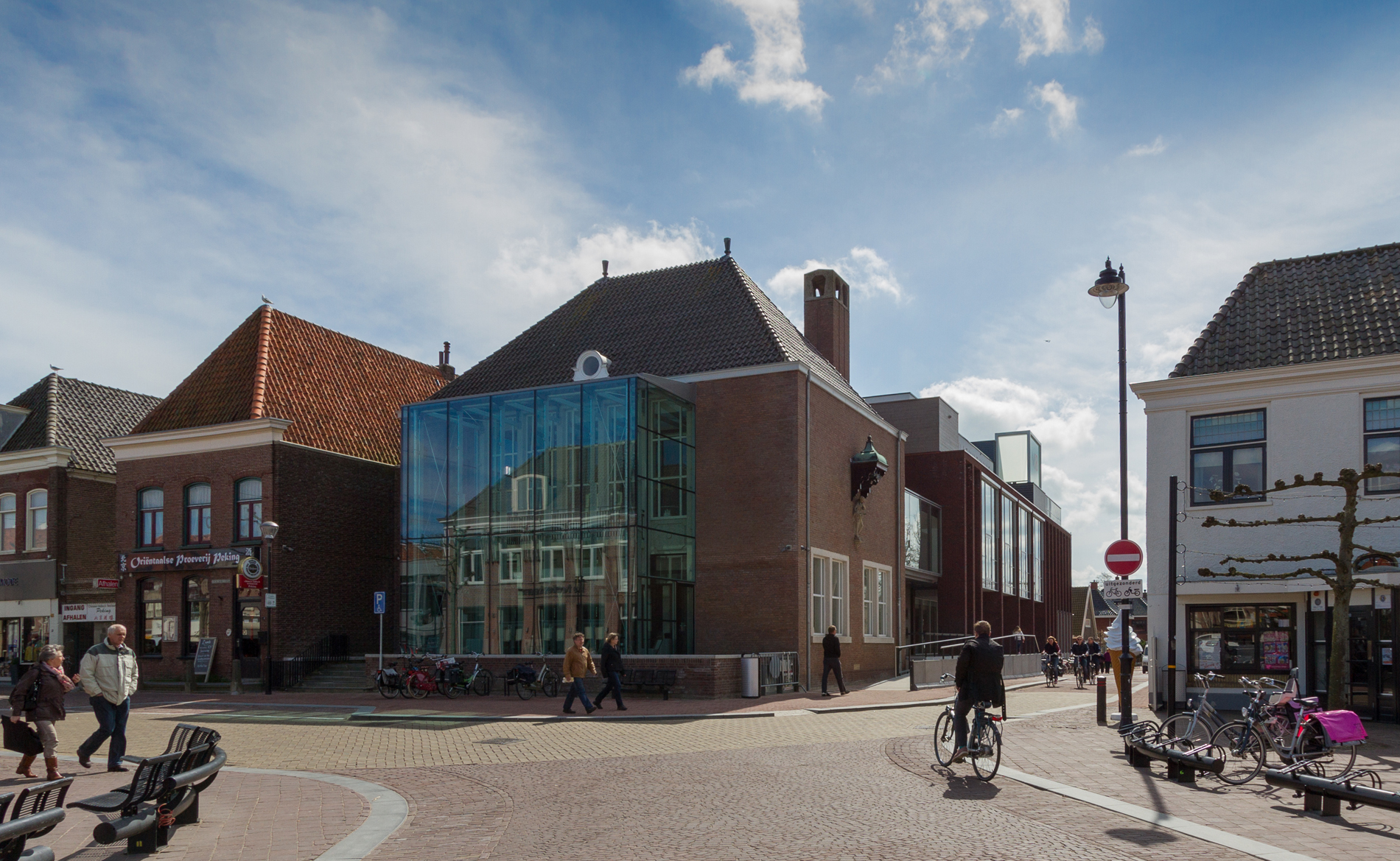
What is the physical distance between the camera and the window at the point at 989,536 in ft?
151

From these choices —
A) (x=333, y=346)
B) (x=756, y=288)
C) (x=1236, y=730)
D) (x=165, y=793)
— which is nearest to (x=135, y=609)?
(x=333, y=346)

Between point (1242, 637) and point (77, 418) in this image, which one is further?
point (77, 418)

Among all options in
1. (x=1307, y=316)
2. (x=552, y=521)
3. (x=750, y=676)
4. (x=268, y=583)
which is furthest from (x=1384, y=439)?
(x=268, y=583)

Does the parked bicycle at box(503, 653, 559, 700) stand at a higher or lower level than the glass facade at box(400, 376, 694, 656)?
lower

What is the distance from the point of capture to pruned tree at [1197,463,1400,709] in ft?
53.4

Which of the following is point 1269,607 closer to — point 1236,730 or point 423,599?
point 1236,730

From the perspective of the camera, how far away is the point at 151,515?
34812 mm

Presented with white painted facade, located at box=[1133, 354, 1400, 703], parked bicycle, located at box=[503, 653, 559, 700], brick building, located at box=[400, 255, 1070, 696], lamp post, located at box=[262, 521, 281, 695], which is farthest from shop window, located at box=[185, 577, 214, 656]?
white painted facade, located at box=[1133, 354, 1400, 703]

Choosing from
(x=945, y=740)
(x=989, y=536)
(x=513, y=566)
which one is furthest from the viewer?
(x=989, y=536)

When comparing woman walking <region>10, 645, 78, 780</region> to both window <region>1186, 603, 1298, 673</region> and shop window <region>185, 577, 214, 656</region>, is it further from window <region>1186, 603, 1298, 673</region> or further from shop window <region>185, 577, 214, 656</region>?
shop window <region>185, 577, 214, 656</region>

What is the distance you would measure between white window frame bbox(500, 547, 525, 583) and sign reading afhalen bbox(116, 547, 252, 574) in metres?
8.19

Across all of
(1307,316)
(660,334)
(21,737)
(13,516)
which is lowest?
(21,737)

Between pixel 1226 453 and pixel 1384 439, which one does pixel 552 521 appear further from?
pixel 1384 439

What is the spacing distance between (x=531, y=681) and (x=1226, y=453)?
15019mm
